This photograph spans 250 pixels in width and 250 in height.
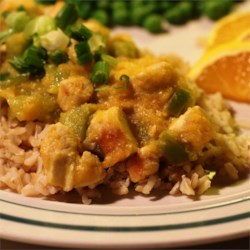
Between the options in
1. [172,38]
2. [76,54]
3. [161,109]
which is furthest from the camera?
[172,38]

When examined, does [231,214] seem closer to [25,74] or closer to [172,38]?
[25,74]

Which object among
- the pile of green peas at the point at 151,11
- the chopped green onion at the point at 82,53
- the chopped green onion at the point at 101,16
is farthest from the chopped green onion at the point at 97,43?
the chopped green onion at the point at 101,16

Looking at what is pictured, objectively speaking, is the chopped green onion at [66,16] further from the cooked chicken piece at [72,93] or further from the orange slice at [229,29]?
the orange slice at [229,29]

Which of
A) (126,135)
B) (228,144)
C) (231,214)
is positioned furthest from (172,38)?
(231,214)

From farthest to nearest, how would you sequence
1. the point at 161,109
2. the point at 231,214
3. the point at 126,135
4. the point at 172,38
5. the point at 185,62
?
the point at 172,38
the point at 185,62
the point at 161,109
the point at 126,135
the point at 231,214

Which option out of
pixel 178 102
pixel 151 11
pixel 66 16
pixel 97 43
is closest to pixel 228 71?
pixel 178 102
